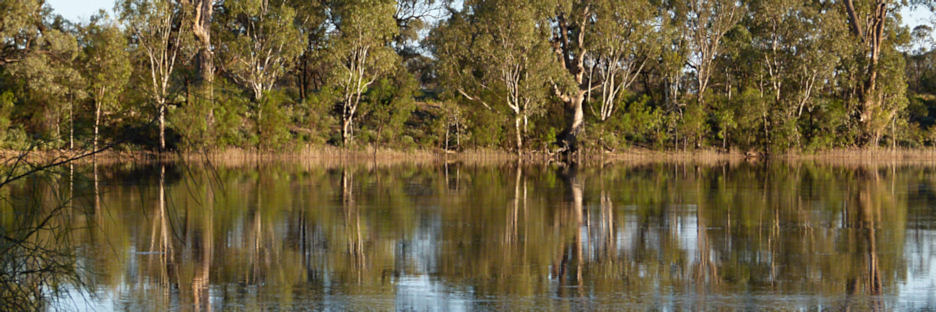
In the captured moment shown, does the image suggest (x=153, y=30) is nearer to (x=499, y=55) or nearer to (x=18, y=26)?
(x=18, y=26)

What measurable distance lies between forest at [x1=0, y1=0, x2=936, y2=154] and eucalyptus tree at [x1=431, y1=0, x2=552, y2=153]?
11 centimetres

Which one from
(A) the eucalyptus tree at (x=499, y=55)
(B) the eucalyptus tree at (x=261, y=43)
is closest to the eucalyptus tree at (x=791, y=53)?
(A) the eucalyptus tree at (x=499, y=55)

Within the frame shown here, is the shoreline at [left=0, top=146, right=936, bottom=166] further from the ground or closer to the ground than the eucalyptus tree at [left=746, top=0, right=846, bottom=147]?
closer to the ground

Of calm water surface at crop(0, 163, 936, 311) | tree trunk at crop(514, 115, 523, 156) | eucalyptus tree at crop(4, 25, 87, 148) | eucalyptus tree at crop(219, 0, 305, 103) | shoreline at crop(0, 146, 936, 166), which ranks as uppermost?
eucalyptus tree at crop(219, 0, 305, 103)

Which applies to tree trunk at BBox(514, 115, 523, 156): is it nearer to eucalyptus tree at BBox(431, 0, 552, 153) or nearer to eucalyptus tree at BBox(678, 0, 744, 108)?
eucalyptus tree at BBox(431, 0, 552, 153)

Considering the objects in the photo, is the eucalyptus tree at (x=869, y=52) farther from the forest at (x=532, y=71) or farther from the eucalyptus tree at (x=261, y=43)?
the eucalyptus tree at (x=261, y=43)

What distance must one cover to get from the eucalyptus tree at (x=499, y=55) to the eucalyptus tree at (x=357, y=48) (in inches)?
147

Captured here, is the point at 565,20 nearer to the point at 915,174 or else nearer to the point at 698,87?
the point at 698,87

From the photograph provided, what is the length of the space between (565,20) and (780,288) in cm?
4979

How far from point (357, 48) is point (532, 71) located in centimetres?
1057

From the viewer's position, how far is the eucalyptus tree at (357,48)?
176 feet

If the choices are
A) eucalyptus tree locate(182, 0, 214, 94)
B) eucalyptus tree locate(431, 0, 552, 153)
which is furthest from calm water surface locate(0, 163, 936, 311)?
eucalyptus tree locate(431, 0, 552, 153)

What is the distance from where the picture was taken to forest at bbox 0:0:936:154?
2068 inches

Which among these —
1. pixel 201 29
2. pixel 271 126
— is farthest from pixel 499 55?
pixel 201 29
